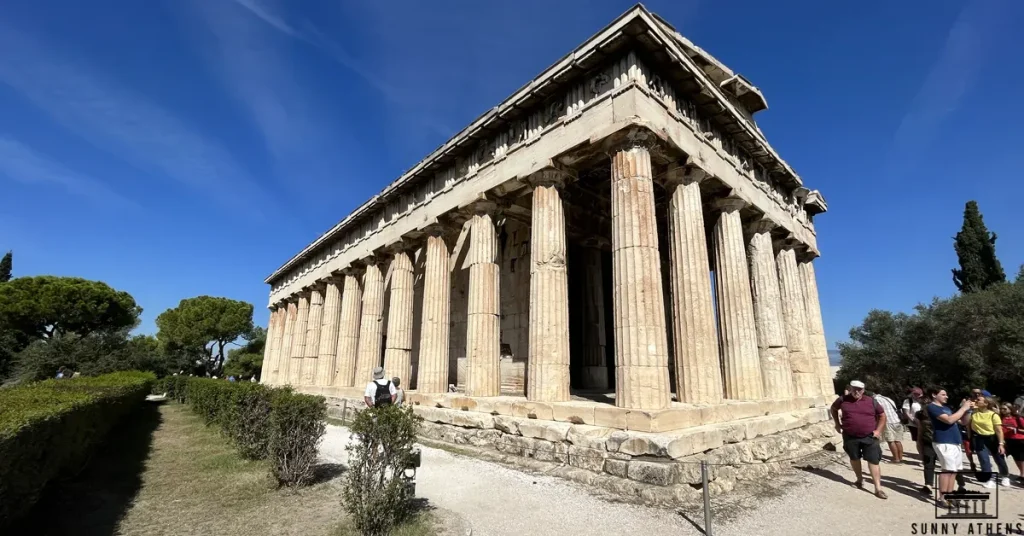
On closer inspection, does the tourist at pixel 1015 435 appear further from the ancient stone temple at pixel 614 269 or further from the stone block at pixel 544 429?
the stone block at pixel 544 429

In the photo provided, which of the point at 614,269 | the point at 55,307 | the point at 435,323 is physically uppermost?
the point at 55,307

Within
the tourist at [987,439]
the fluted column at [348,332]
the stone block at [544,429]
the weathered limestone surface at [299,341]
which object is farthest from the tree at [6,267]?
the tourist at [987,439]

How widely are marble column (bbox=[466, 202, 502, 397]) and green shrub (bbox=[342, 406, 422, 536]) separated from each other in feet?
23.1

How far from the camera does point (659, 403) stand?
8.77 meters

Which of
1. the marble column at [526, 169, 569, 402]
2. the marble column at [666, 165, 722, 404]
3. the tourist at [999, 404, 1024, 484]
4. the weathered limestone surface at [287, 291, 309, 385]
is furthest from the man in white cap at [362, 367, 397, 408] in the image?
the weathered limestone surface at [287, 291, 309, 385]

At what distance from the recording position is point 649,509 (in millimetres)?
6449

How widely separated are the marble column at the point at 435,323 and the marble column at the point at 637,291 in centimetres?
726

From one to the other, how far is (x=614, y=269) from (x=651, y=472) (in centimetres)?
431

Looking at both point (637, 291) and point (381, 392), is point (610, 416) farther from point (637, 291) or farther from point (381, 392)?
point (381, 392)

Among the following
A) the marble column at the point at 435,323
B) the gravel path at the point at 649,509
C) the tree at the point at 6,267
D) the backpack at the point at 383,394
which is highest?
the tree at the point at 6,267

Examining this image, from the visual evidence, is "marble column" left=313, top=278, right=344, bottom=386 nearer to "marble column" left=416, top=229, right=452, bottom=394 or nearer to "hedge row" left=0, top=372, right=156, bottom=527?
"marble column" left=416, top=229, right=452, bottom=394

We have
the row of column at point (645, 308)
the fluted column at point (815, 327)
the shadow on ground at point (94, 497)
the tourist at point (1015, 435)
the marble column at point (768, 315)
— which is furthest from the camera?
the fluted column at point (815, 327)

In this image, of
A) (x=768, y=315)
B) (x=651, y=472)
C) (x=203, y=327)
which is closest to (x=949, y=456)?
(x=651, y=472)

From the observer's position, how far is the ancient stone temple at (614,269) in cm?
936
